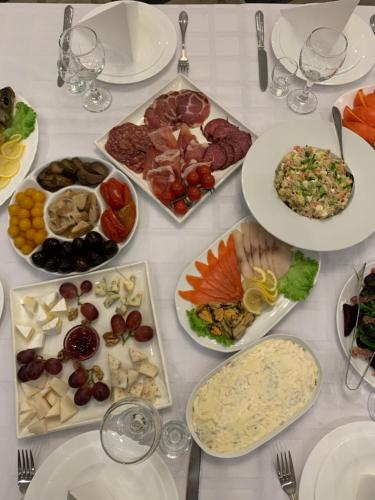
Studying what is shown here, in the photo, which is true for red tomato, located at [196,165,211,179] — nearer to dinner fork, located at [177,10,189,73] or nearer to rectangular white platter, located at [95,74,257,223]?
rectangular white platter, located at [95,74,257,223]

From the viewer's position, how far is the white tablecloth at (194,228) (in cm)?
147

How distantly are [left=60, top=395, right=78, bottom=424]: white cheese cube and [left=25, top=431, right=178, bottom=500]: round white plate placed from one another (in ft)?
0.30

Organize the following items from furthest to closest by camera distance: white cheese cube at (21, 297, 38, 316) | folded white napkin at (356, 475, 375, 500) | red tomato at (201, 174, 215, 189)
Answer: red tomato at (201, 174, 215, 189)
white cheese cube at (21, 297, 38, 316)
folded white napkin at (356, 475, 375, 500)

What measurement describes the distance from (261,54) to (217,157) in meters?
0.63

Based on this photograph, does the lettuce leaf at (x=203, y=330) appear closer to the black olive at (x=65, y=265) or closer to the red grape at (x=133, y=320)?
the red grape at (x=133, y=320)

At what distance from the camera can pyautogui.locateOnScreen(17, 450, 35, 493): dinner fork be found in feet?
4.61

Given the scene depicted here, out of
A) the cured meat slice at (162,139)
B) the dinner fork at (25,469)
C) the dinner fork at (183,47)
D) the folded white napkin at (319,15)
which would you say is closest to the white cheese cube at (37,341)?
the dinner fork at (25,469)

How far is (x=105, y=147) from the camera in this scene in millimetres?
1850

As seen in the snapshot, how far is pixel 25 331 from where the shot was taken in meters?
1.55

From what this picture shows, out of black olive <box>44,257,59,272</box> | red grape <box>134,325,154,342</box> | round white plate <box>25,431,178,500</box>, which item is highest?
black olive <box>44,257,59,272</box>

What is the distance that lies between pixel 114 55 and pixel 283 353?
1.51m

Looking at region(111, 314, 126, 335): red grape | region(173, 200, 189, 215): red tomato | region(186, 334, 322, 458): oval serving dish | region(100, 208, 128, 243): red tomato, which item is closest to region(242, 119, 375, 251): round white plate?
region(173, 200, 189, 215): red tomato

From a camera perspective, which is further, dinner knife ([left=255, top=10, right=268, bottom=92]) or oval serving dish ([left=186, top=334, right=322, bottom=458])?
dinner knife ([left=255, top=10, right=268, bottom=92])

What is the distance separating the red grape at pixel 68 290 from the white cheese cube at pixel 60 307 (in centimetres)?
2
